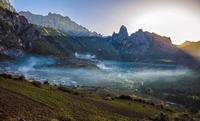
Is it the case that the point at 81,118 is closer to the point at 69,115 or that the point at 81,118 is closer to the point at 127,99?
the point at 69,115

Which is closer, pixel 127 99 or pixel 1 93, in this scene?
pixel 1 93

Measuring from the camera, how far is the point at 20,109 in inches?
1422

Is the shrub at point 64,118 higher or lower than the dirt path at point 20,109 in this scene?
lower

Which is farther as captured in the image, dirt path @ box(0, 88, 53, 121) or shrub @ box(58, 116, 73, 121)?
shrub @ box(58, 116, 73, 121)

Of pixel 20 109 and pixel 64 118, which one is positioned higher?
pixel 20 109


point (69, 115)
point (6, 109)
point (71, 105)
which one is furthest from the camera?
point (71, 105)

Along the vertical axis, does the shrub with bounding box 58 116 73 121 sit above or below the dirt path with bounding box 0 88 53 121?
below

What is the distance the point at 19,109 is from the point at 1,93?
5833 millimetres

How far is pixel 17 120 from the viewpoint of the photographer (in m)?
32.2

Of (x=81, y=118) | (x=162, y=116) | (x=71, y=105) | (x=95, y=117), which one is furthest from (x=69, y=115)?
(x=162, y=116)

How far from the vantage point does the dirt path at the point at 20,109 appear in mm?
33312

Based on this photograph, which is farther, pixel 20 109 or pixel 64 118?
pixel 64 118

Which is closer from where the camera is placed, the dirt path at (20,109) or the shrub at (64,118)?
the dirt path at (20,109)

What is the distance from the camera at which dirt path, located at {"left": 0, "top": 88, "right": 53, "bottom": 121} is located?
3331cm
